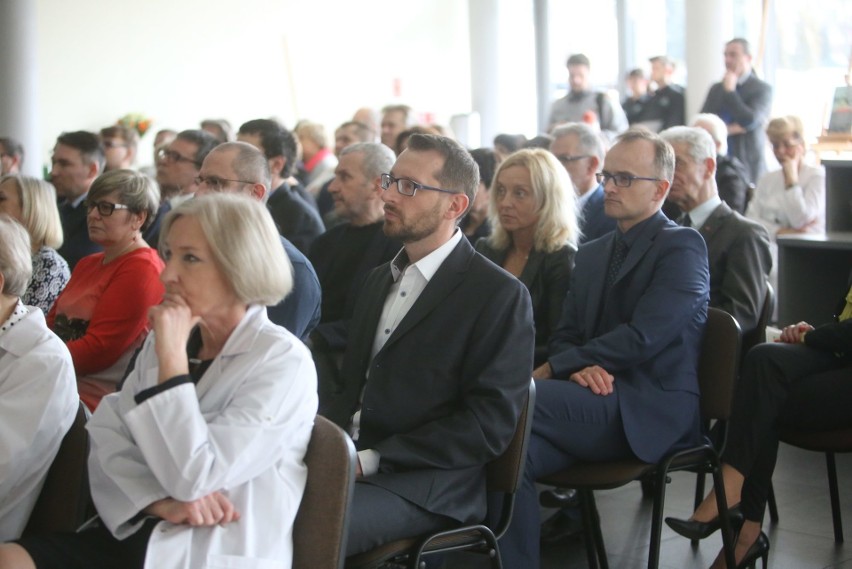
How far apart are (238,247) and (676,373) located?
1.50m

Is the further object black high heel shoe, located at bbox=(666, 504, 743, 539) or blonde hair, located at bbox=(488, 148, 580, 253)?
blonde hair, located at bbox=(488, 148, 580, 253)

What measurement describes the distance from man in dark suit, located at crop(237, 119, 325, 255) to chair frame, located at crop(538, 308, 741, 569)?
2042 mm

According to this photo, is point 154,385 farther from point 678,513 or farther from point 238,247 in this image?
point 678,513

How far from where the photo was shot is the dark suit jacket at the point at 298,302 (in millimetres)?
3129

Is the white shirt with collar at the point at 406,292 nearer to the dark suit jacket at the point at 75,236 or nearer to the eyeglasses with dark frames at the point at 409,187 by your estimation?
the eyeglasses with dark frames at the point at 409,187

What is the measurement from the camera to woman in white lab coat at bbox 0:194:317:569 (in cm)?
189

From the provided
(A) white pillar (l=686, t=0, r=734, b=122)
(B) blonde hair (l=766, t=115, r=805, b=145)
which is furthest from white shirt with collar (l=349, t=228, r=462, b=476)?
(A) white pillar (l=686, t=0, r=734, b=122)

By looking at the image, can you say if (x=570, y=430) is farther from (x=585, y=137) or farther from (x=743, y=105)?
(x=743, y=105)

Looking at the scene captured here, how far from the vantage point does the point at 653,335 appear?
3.04 meters

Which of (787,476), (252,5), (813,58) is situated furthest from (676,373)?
(252,5)

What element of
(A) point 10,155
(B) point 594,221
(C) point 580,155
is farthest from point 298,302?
(A) point 10,155

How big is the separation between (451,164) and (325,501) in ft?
3.58

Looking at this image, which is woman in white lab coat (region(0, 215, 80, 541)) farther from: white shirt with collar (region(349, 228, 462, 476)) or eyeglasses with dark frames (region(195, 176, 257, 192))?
eyeglasses with dark frames (region(195, 176, 257, 192))

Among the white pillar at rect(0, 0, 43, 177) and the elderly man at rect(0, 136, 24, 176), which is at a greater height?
the white pillar at rect(0, 0, 43, 177)
